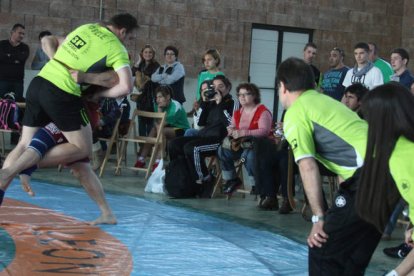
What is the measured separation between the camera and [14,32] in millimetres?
10547

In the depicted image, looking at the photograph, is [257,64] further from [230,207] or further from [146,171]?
[230,207]

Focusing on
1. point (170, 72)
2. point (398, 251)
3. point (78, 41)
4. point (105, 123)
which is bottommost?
point (398, 251)

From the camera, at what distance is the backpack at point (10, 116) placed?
953 centimetres

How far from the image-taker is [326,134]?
347 cm

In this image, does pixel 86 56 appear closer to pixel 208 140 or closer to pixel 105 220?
pixel 105 220

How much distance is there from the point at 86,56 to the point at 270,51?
28.3 ft

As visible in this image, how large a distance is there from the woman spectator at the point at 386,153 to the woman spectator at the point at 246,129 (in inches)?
177

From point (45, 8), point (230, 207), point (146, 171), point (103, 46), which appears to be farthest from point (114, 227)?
point (45, 8)

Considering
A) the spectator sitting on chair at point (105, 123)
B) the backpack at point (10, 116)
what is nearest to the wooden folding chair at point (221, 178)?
the spectator sitting on chair at point (105, 123)

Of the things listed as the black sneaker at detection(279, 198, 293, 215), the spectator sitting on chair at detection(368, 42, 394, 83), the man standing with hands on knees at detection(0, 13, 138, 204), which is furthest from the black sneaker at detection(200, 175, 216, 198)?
the man standing with hands on knees at detection(0, 13, 138, 204)

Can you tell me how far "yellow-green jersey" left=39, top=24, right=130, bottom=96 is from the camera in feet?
18.5

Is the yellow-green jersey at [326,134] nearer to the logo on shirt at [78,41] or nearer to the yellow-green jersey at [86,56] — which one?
the yellow-green jersey at [86,56]

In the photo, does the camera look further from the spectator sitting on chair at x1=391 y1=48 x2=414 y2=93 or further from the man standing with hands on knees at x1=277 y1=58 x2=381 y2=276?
the man standing with hands on knees at x1=277 y1=58 x2=381 y2=276

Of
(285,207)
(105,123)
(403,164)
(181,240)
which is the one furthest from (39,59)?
(403,164)
